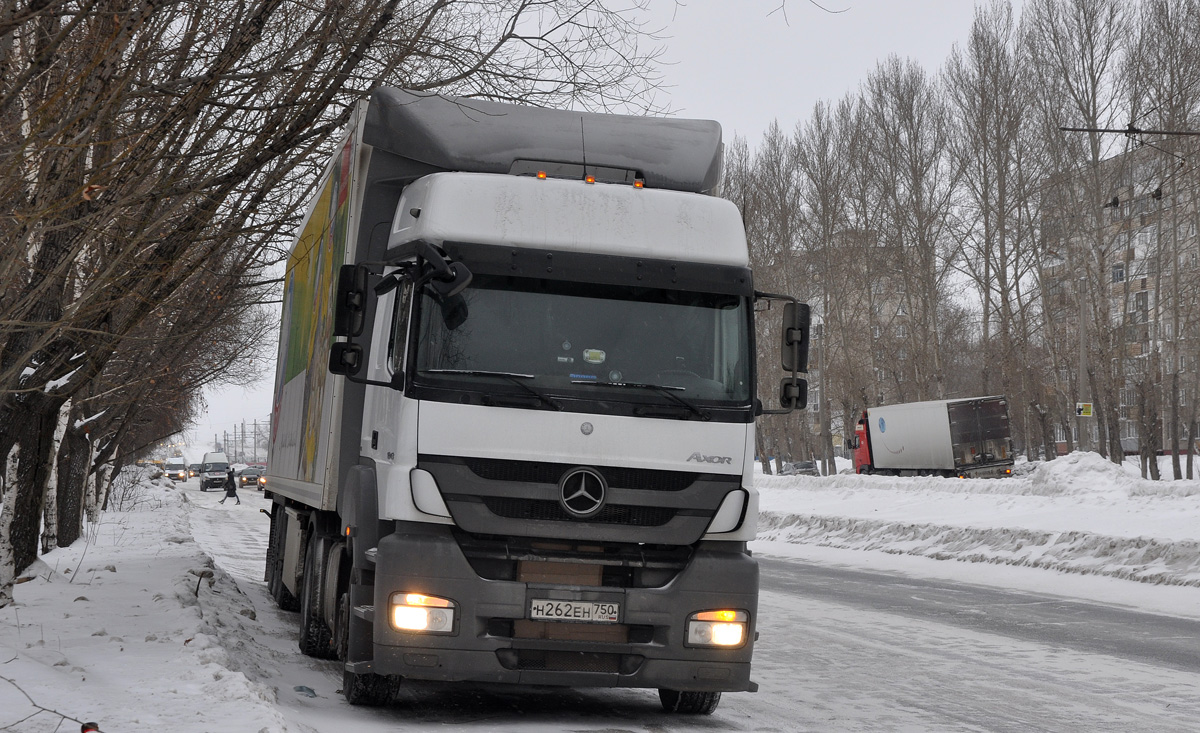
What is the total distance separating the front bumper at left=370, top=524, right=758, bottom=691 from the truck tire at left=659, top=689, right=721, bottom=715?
604 millimetres

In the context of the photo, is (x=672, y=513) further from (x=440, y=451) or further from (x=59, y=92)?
(x=59, y=92)

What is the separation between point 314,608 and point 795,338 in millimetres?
4126

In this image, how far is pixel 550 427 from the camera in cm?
657

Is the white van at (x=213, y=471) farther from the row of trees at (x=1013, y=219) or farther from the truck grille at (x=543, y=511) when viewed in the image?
the truck grille at (x=543, y=511)

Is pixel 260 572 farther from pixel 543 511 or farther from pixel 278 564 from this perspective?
pixel 543 511

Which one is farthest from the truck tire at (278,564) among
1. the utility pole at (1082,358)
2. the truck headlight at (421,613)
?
the utility pole at (1082,358)

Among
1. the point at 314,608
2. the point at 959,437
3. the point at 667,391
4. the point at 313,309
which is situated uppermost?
the point at 959,437

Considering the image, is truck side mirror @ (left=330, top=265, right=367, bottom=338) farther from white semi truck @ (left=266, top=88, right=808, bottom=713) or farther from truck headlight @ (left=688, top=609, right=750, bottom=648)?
truck headlight @ (left=688, top=609, right=750, bottom=648)

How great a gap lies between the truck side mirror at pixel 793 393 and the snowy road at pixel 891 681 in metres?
1.90

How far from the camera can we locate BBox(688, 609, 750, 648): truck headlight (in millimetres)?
6723

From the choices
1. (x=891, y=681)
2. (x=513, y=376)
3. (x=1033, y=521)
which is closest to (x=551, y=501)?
(x=513, y=376)

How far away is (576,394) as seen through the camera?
6.68 meters

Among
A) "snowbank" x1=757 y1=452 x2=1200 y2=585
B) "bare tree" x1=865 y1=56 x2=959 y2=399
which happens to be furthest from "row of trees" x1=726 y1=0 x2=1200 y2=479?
"snowbank" x1=757 y1=452 x2=1200 y2=585

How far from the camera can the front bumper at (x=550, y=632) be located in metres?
6.48
